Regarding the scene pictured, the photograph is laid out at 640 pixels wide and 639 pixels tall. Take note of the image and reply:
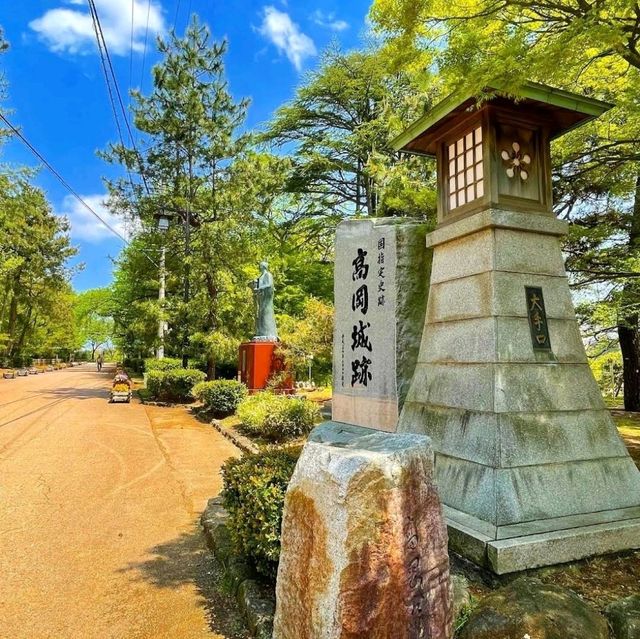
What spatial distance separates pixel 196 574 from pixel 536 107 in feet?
17.3

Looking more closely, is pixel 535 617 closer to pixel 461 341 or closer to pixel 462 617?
pixel 462 617

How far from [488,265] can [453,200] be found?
107 centimetres

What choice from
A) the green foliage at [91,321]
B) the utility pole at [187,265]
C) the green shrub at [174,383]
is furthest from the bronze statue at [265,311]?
the green foliage at [91,321]

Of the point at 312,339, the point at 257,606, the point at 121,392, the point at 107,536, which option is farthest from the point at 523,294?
the point at 121,392

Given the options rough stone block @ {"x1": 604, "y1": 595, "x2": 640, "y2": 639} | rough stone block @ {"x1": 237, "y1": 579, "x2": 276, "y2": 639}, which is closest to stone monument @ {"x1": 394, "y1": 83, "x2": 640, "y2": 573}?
rough stone block @ {"x1": 604, "y1": 595, "x2": 640, "y2": 639}

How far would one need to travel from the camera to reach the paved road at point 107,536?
336cm

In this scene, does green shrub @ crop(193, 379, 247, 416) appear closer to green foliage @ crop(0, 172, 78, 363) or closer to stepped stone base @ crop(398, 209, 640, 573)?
stepped stone base @ crop(398, 209, 640, 573)

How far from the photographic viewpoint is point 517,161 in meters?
4.66

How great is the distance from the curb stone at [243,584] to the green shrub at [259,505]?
0.36 feet

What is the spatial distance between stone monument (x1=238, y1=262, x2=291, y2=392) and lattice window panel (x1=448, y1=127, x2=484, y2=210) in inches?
391

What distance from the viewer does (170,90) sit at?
1725 cm

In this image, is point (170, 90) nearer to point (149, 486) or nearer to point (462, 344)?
point (149, 486)

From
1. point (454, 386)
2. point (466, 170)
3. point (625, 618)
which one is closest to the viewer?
point (625, 618)

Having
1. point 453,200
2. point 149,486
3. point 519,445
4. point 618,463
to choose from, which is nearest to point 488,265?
point 453,200
